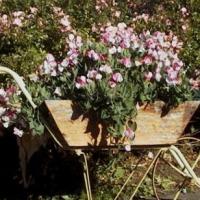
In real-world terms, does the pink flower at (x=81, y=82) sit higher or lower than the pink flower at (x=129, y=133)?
higher

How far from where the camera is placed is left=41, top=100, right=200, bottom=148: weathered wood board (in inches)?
140

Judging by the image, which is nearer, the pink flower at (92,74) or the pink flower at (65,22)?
the pink flower at (92,74)

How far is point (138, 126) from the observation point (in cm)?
362

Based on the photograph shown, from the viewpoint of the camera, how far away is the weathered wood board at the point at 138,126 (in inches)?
140

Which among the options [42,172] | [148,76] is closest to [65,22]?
[42,172]

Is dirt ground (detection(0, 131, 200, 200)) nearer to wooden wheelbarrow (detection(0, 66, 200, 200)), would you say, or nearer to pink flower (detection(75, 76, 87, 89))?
wooden wheelbarrow (detection(0, 66, 200, 200))

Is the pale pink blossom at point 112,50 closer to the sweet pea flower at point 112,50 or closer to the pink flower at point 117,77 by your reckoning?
the sweet pea flower at point 112,50

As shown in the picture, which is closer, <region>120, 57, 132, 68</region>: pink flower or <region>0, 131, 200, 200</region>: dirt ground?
<region>120, 57, 132, 68</region>: pink flower

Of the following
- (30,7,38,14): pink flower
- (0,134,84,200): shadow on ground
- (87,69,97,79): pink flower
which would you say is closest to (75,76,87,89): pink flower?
(87,69,97,79): pink flower

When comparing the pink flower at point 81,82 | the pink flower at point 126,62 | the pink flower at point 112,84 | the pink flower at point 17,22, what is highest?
the pink flower at point 126,62

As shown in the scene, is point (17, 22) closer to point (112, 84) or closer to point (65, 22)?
point (65, 22)

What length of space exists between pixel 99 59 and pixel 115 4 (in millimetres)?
3101

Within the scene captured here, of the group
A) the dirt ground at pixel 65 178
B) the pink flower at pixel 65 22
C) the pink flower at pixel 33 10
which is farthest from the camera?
the pink flower at pixel 33 10

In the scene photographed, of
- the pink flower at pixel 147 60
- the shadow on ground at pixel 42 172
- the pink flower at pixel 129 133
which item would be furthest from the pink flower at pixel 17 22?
the pink flower at pixel 129 133
